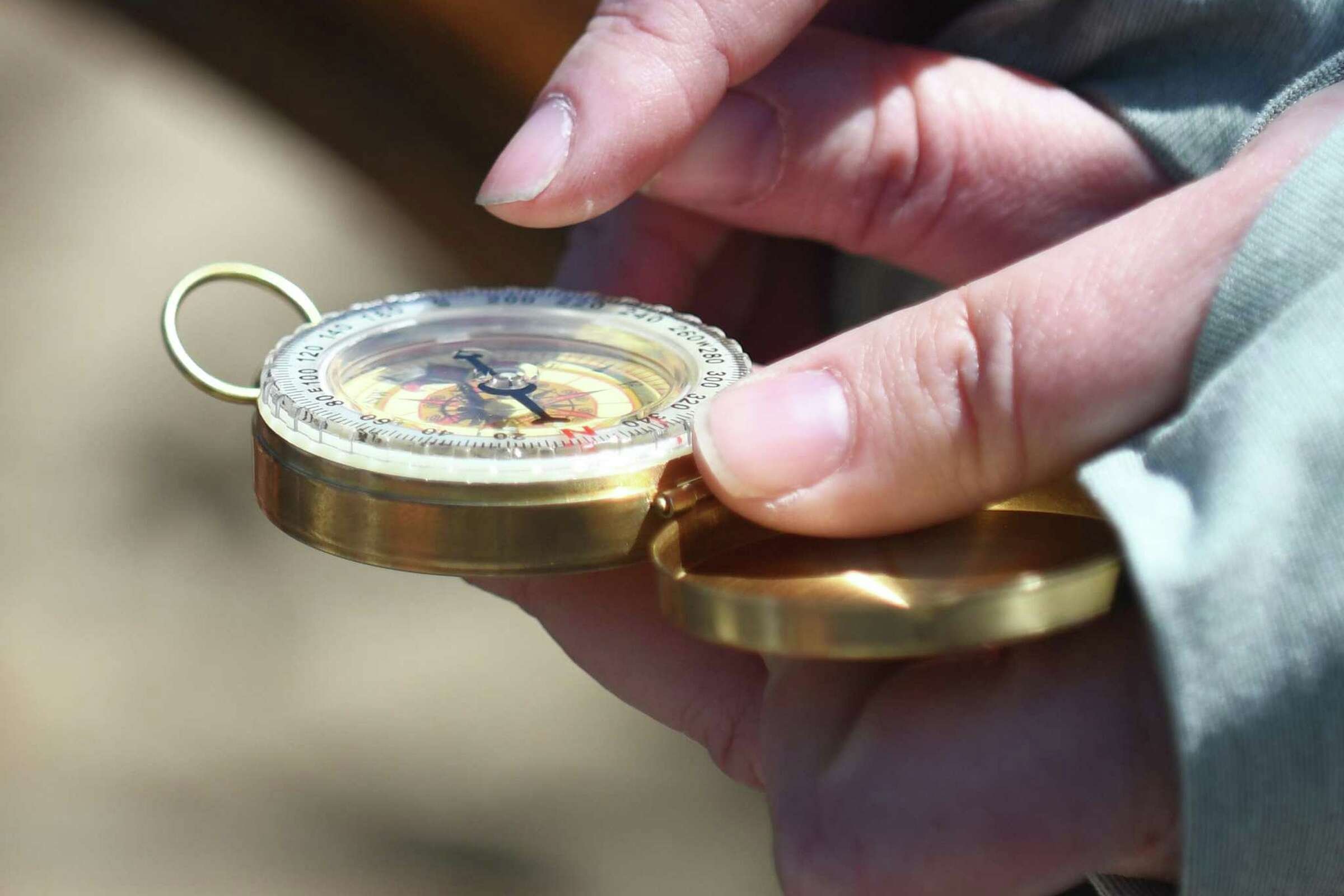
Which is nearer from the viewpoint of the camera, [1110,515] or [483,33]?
[1110,515]

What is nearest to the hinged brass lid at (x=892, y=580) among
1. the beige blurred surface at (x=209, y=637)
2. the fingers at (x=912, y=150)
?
the fingers at (x=912, y=150)

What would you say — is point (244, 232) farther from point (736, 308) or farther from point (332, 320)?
point (332, 320)

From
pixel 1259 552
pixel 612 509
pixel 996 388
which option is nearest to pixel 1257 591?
pixel 1259 552

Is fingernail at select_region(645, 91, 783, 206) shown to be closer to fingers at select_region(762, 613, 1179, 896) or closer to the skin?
the skin

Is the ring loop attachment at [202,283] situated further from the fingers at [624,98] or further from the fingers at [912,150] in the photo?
the fingers at [912,150]

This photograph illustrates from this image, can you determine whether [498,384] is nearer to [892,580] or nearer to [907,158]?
[892,580]

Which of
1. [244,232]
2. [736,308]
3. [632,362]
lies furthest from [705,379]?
[244,232]
